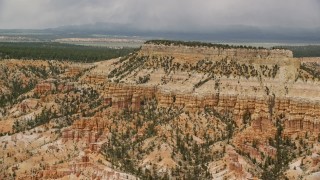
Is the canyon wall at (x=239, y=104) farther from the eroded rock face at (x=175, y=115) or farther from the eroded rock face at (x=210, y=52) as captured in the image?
the eroded rock face at (x=210, y=52)

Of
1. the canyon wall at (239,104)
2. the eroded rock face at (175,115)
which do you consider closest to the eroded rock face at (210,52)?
the eroded rock face at (175,115)

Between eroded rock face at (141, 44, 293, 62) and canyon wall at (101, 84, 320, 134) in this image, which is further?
eroded rock face at (141, 44, 293, 62)

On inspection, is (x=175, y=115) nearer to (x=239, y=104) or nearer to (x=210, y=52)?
(x=239, y=104)

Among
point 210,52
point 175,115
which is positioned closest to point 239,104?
point 175,115

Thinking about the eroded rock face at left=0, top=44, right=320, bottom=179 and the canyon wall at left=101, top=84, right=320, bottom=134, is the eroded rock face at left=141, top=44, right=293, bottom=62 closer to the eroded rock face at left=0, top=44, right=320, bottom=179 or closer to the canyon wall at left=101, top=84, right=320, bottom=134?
the eroded rock face at left=0, top=44, right=320, bottom=179

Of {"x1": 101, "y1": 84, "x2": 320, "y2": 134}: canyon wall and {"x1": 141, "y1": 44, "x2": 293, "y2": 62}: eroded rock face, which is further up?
{"x1": 141, "y1": 44, "x2": 293, "y2": 62}: eroded rock face

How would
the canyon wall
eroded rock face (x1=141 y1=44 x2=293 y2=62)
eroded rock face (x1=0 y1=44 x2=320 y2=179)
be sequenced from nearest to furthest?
eroded rock face (x1=0 y1=44 x2=320 y2=179), the canyon wall, eroded rock face (x1=141 y1=44 x2=293 y2=62)

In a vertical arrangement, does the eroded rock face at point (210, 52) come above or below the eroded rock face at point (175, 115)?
above

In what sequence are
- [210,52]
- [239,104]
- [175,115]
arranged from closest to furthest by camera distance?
1. [175,115]
2. [239,104]
3. [210,52]

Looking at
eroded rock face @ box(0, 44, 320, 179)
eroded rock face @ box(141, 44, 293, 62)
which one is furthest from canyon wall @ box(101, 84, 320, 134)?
eroded rock face @ box(141, 44, 293, 62)

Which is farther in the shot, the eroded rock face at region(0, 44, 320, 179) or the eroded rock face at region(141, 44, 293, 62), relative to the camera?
the eroded rock face at region(141, 44, 293, 62)

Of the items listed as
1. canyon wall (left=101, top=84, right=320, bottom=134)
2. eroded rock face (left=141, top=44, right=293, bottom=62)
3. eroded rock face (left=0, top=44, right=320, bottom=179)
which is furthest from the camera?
eroded rock face (left=141, top=44, right=293, bottom=62)
